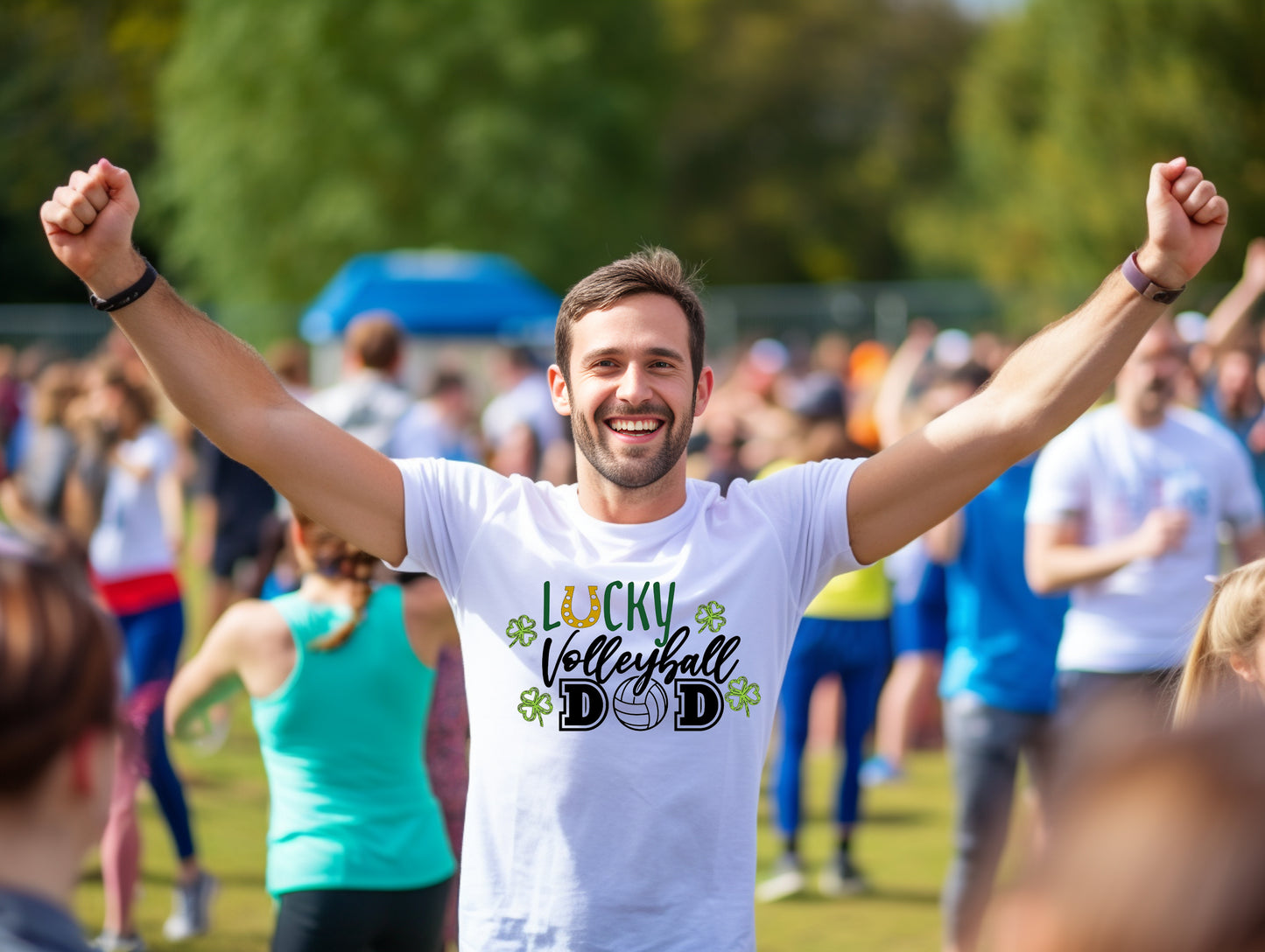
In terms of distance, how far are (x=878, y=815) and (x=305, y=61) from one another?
1204 inches

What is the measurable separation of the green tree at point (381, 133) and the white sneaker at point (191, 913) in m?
29.7

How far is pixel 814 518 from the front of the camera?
2.69m

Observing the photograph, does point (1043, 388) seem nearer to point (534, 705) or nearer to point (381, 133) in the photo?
point (534, 705)

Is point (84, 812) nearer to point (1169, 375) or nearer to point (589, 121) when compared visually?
point (1169, 375)

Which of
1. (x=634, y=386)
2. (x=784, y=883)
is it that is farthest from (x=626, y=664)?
(x=784, y=883)

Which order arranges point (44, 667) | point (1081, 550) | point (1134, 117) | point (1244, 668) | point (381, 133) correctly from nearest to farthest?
point (44, 667), point (1244, 668), point (1081, 550), point (1134, 117), point (381, 133)

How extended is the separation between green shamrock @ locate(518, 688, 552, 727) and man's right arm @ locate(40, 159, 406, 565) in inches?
15.3

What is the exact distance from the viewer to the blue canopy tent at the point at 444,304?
2111 centimetres

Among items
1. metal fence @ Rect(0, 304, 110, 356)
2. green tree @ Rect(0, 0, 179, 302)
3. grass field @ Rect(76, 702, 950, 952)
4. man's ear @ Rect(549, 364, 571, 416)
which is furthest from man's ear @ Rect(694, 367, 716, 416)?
green tree @ Rect(0, 0, 179, 302)

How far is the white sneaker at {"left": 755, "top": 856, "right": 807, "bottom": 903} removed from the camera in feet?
21.0

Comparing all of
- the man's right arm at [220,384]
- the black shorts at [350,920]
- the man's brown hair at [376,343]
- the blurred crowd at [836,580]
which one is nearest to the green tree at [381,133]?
the blurred crowd at [836,580]

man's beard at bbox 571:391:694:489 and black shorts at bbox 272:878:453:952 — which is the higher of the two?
man's beard at bbox 571:391:694:489

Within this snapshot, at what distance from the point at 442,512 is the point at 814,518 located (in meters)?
0.68

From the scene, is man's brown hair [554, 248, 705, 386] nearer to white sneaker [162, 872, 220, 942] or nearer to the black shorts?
the black shorts
